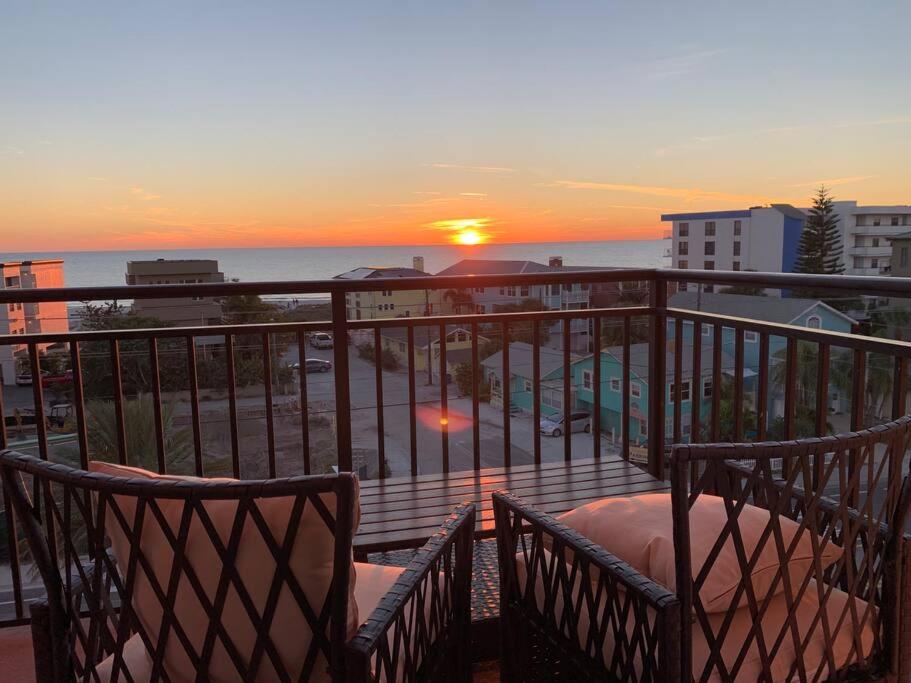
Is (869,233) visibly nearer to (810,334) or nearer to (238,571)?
(810,334)

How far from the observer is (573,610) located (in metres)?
1.37

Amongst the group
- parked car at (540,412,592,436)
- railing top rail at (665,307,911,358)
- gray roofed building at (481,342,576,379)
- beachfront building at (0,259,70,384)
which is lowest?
parked car at (540,412,592,436)

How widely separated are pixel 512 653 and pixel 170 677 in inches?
32.5

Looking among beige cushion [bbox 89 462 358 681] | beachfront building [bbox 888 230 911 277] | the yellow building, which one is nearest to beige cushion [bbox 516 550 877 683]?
beige cushion [bbox 89 462 358 681]

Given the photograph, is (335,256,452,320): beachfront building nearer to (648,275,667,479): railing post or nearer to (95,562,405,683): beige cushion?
(648,275,667,479): railing post

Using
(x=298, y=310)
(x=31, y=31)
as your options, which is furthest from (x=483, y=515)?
(x=31, y=31)

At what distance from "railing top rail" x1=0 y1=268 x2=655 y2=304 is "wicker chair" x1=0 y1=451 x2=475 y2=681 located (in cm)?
129

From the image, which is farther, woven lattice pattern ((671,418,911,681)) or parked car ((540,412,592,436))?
parked car ((540,412,592,436))

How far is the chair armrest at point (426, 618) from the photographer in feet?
3.39

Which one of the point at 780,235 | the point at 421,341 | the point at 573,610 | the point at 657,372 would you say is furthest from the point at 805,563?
the point at 780,235

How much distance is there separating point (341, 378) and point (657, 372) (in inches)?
58.6

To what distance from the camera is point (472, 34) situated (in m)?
11.7

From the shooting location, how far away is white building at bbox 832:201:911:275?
42469mm

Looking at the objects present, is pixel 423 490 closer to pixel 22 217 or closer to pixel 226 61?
pixel 226 61
